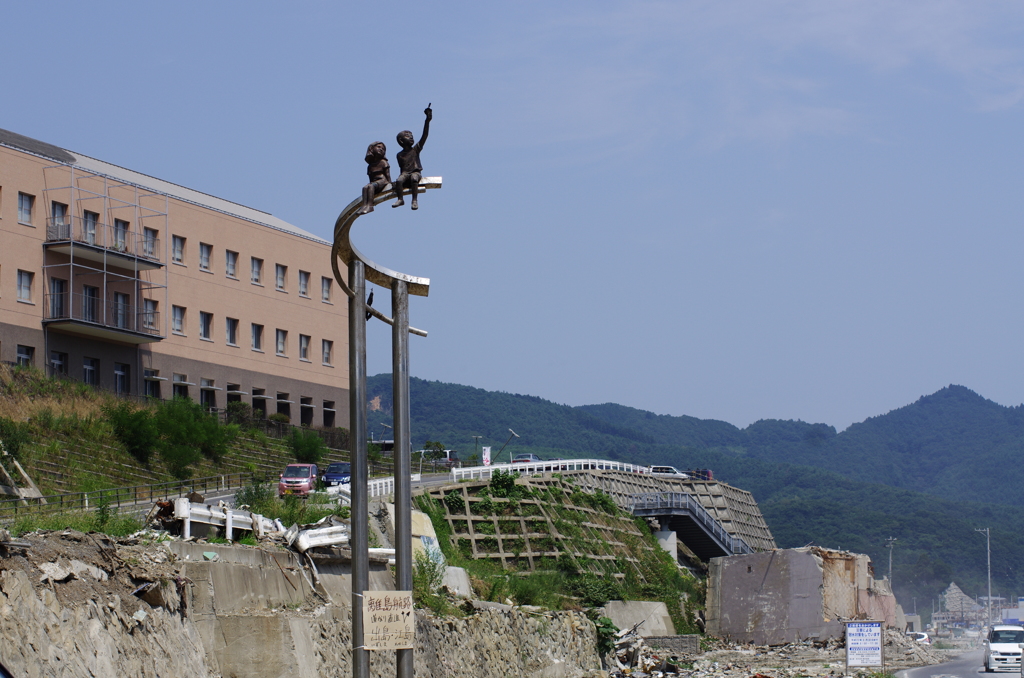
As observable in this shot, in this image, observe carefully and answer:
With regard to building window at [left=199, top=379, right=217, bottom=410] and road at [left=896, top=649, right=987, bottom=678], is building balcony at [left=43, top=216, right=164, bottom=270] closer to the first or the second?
building window at [left=199, top=379, right=217, bottom=410]

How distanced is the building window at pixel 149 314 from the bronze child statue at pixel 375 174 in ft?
158

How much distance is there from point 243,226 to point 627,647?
1412 inches

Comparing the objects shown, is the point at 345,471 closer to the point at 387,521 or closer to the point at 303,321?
the point at 387,521

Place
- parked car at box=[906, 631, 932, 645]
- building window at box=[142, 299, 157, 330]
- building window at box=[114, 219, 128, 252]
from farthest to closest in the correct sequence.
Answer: parked car at box=[906, 631, 932, 645] < building window at box=[142, 299, 157, 330] < building window at box=[114, 219, 128, 252]

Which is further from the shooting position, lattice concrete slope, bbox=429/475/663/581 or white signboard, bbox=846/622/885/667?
lattice concrete slope, bbox=429/475/663/581

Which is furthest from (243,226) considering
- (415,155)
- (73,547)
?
(415,155)

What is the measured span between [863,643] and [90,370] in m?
39.4

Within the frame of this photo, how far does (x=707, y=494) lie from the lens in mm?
68500

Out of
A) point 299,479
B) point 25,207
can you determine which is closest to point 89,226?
point 25,207

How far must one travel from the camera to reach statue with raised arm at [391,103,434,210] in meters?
13.0

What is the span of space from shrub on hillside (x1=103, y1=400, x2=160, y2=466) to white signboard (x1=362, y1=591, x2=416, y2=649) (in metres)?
40.1

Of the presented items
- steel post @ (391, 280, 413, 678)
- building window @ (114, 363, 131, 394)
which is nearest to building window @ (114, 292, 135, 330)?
building window @ (114, 363, 131, 394)

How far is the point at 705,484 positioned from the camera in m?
68.9

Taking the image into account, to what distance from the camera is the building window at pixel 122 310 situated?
5769cm
